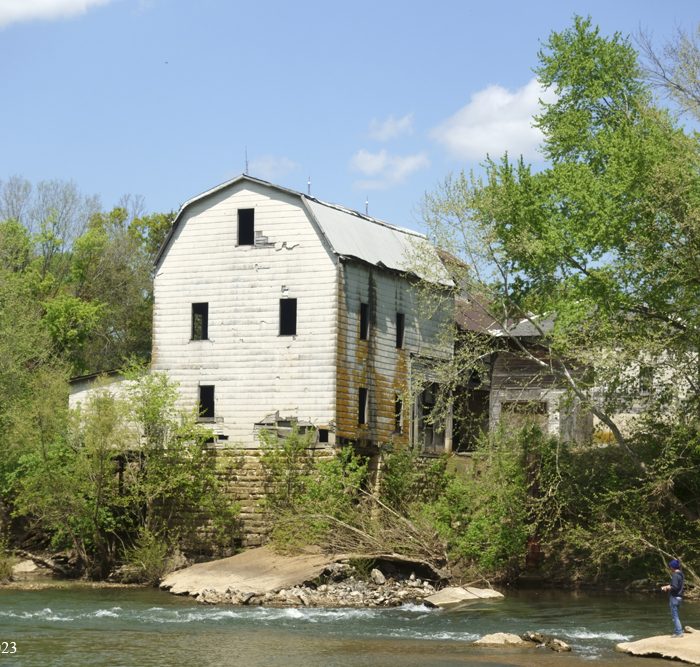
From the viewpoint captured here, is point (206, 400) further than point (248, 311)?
Yes

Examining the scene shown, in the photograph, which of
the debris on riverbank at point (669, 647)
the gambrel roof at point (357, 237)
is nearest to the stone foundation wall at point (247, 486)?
the gambrel roof at point (357, 237)

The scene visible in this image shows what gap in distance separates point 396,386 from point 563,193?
10.6m

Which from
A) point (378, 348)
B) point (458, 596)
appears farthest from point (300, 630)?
point (378, 348)

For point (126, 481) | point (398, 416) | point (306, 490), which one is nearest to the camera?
point (306, 490)

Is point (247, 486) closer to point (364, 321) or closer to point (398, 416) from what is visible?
point (398, 416)

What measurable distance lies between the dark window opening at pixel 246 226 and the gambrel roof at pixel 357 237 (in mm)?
1023

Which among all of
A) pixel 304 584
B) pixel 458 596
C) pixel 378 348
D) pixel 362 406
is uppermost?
pixel 378 348

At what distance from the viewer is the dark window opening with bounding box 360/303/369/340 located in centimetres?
4178

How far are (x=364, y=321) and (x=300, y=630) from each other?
1667 centimetres

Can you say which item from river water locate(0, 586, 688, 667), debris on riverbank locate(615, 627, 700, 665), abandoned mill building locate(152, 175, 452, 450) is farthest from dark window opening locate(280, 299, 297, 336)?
debris on riverbank locate(615, 627, 700, 665)

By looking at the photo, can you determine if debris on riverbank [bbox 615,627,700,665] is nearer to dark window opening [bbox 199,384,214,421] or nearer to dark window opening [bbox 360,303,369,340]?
dark window opening [bbox 360,303,369,340]

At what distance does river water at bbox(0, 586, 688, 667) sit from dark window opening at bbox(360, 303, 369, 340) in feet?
36.2

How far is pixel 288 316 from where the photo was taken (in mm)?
40969

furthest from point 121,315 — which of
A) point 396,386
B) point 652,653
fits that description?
point 652,653
